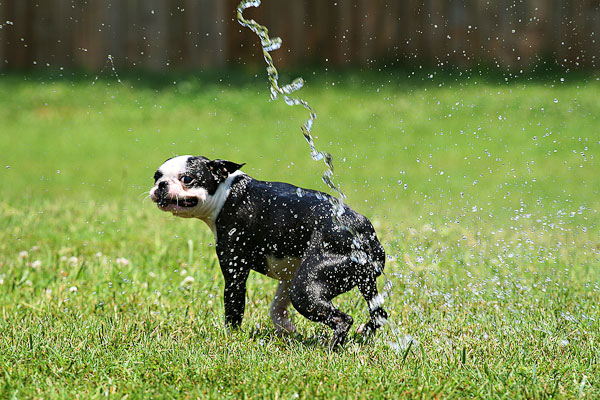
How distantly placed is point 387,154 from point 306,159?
1131 millimetres

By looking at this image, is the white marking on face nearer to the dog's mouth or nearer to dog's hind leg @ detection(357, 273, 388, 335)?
the dog's mouth

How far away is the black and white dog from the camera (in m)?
3.46

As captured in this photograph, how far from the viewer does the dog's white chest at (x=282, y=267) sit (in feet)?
11.8

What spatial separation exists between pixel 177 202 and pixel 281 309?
2.46 feet

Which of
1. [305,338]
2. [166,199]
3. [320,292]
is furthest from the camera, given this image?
[305,338]

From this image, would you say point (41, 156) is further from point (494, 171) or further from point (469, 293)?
point (469, 293)

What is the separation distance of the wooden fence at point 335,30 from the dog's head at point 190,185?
1064 cm

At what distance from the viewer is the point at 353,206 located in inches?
293

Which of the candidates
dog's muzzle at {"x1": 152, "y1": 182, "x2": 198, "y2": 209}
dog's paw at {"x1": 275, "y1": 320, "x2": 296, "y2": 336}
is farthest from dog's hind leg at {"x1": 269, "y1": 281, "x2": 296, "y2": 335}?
dog's muzzle at {"x1": 152, "y1": 182, "x2": 198, "y2": 209}

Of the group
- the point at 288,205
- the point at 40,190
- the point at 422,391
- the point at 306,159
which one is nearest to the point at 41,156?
the point at 40,190

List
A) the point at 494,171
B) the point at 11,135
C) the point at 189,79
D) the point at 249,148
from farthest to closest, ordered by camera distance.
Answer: the point at 189,79, the point at 11,135, the point at 249,148, the point at 494,171

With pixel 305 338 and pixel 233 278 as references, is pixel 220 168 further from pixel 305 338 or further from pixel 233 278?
pixel 305 338

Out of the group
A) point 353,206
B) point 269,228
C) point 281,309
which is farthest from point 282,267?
point 353,206

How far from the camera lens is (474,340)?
3.62 meters
